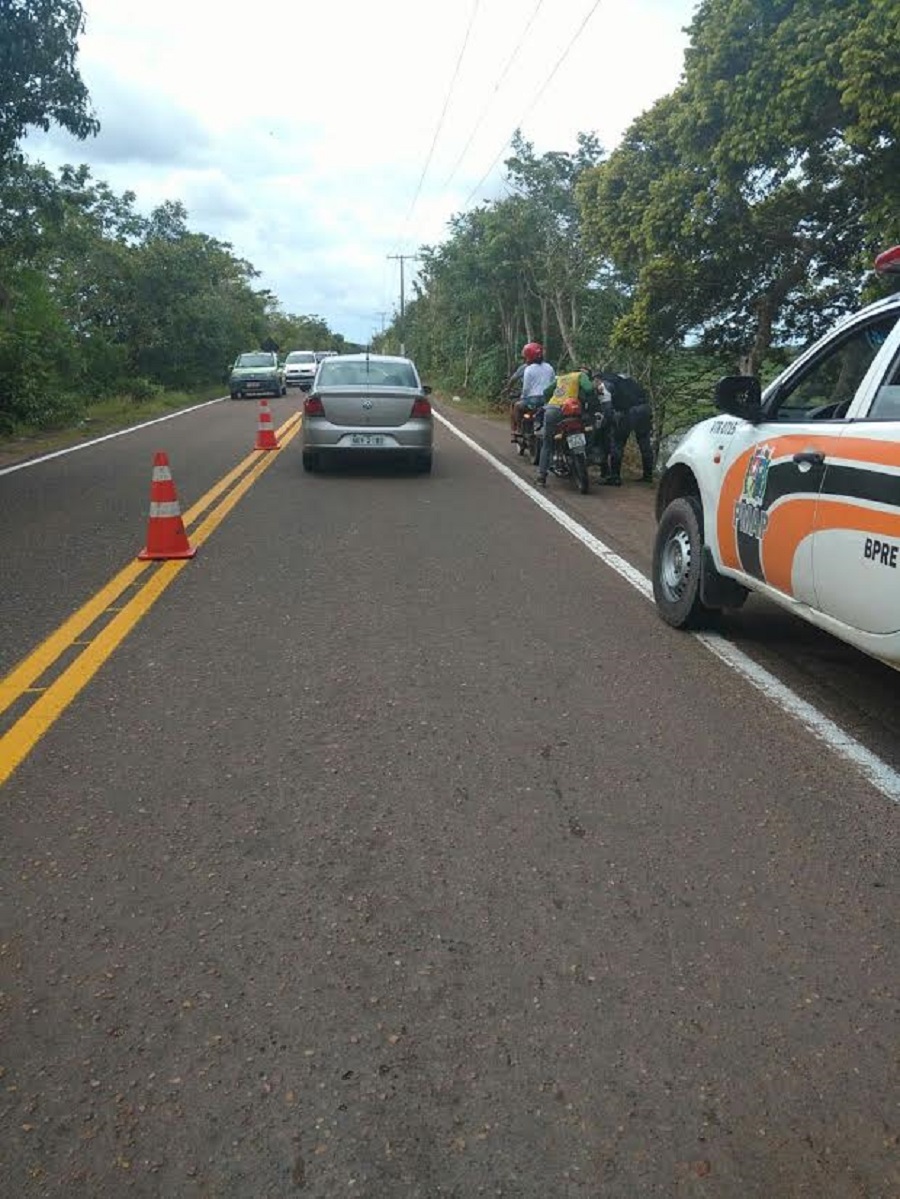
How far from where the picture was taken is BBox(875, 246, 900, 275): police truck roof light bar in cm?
455

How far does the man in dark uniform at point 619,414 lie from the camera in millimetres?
13172

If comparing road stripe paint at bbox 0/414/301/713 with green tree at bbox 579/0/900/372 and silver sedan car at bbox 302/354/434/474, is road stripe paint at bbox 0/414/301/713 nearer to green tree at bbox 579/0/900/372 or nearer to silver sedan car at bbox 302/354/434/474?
silver sedan car at bbox 302/354/434/474

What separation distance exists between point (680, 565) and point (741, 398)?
1.31 metres

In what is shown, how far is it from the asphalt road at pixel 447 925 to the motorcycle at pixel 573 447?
253 inches

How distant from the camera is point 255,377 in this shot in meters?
38.6

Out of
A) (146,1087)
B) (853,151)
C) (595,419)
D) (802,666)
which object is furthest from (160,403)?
(146,1087)

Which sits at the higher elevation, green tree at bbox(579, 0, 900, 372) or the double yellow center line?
green tree at bbox(579, 0, 900, 372)

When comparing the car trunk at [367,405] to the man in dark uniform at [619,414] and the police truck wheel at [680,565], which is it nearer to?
the man in dark uniform at [619,414]

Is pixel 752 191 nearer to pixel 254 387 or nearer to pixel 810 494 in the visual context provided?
pixel 810 494

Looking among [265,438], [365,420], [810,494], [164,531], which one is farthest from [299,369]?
[810,494]

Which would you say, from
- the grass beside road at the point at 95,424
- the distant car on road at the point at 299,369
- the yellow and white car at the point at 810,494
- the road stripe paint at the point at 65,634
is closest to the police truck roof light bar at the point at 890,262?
the yellow and white car at the point at 810,494

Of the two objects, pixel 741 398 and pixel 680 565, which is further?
pixel 680 565

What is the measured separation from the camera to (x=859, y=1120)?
7.54ft

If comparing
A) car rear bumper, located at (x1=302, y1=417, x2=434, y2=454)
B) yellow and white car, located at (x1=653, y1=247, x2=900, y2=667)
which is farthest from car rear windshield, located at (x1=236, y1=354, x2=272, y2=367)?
yellow and white car, located at (x1=653, y1=247, x2=900, y2=667)
